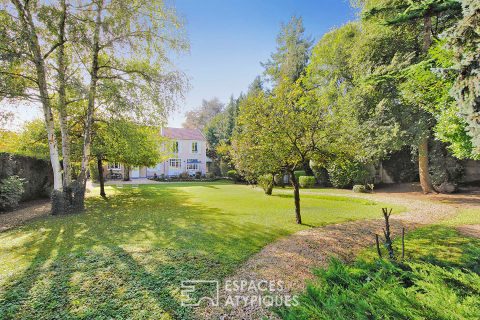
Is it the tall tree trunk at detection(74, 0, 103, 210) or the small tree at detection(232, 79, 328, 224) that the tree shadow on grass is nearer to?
the tall tree trunk at detection(74, 0, 103, 210)

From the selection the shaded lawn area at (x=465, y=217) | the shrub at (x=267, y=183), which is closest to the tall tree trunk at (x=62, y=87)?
the shrub at (x=267, y=183)

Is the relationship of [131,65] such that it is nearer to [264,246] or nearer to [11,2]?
[11,2]

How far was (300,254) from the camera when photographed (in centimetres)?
548

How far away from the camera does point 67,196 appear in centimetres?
984

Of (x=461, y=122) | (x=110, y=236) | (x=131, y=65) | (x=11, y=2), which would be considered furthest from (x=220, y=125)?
(x=461, y=122)

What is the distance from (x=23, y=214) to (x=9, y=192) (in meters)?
1.12

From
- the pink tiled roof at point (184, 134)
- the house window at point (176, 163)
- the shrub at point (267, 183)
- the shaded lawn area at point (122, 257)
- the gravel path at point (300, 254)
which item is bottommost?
the gravel path at point (300, 254)

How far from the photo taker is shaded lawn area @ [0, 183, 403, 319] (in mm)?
Answer: 3404

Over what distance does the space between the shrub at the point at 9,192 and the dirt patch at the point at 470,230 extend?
16500 mm

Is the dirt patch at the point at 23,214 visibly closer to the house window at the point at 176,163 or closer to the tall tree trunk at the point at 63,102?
the tall tree trunk at the point at 63,102

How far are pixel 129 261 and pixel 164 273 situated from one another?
1008mm

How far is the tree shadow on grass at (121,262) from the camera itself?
11.1ft

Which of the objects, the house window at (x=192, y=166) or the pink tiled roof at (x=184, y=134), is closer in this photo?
the pink tiled roof at (x=184, y=134)

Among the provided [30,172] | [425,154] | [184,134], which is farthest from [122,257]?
[184,134]
